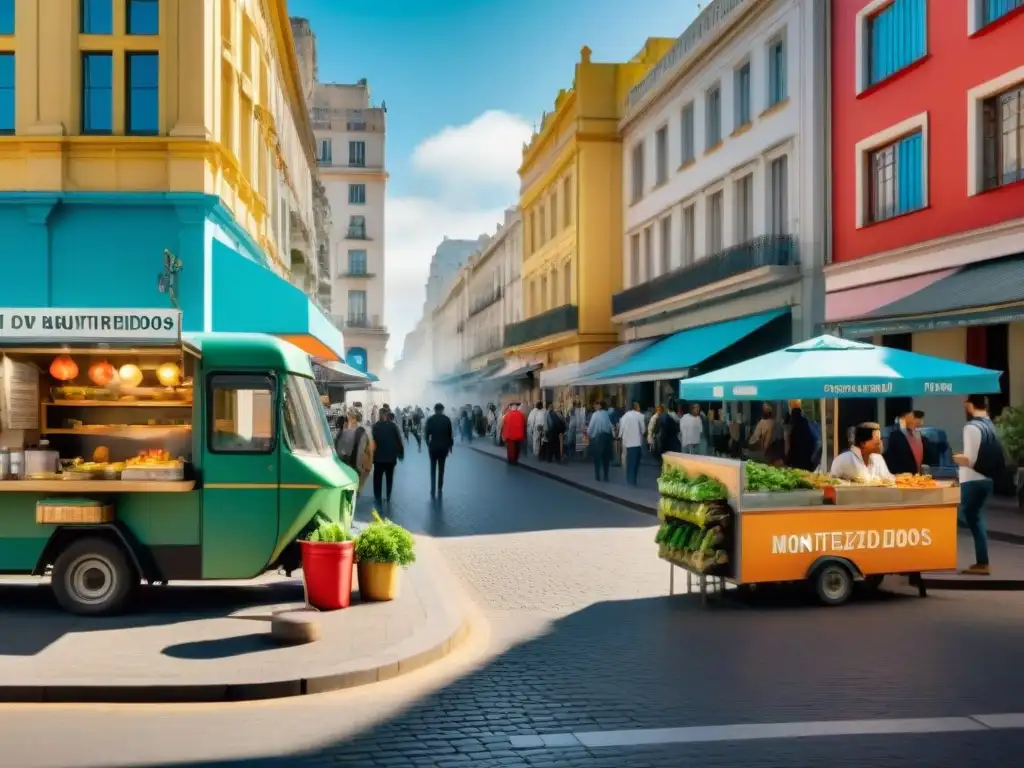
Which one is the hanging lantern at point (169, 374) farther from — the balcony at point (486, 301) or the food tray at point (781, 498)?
the balcony at point (486, 301)

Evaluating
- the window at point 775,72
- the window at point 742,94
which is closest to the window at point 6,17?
the window at point 775,72

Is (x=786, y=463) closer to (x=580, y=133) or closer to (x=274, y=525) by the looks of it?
(x=274, y=525)

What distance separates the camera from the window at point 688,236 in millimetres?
34500

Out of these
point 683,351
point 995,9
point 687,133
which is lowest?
point 683,351

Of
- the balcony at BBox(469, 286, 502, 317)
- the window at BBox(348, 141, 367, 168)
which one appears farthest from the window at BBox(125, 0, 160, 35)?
the window at BBox(348, 141, 367, 168)

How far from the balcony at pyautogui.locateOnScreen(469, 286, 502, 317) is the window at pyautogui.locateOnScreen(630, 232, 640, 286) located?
29.0 m

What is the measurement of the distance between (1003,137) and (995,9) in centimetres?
217

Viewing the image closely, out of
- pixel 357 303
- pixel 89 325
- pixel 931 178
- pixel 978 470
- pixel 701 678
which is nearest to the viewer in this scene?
pixel 701 678

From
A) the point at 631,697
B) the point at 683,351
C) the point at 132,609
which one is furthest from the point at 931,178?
the point at 631,697

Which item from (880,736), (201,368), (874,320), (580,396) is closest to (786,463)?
(874,320)

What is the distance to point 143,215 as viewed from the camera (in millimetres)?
18719

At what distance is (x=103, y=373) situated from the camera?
10.7 m

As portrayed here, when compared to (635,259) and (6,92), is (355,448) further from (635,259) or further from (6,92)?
(635,259)

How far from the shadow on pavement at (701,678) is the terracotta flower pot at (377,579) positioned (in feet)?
5.12
